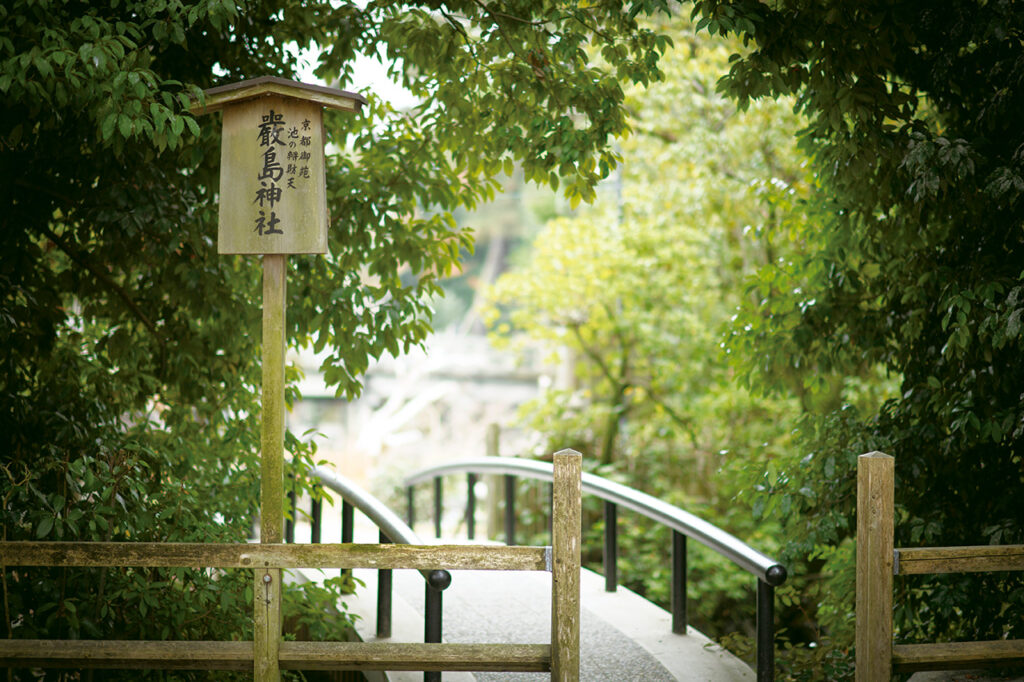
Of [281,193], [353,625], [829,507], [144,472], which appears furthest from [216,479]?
[829,507]

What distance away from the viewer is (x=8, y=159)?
4.65 meters

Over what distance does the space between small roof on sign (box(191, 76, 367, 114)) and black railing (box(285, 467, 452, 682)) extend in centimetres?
205

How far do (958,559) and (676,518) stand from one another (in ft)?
4.99

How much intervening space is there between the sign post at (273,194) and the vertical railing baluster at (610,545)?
2701mm

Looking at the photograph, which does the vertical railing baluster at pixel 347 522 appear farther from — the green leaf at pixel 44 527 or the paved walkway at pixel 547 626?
the green leaf at pixel 44 527

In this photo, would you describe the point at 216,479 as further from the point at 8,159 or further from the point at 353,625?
the point at 8,159

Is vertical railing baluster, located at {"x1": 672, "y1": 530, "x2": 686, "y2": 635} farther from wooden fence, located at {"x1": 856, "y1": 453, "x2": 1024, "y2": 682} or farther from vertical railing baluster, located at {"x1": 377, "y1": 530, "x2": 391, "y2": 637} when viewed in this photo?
vertical railing baluster, located at {"x1": 377, "y1": 530, "x2": 391, "y2": 637}

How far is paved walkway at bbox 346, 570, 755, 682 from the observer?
4852 millimetres

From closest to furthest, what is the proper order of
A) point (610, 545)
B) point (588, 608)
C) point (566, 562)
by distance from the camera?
1. point (566, 562)
2. point (588, 608)
3. point (610, 545)

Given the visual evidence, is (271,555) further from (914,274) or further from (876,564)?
(914,274)

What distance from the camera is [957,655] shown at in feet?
12.5

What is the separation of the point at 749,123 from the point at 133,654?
26.3 ft

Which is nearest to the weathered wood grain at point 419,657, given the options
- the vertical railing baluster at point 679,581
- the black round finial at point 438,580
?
the black round finial at point 438,580

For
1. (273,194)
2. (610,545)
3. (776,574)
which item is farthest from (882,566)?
Answer: (273,194)
